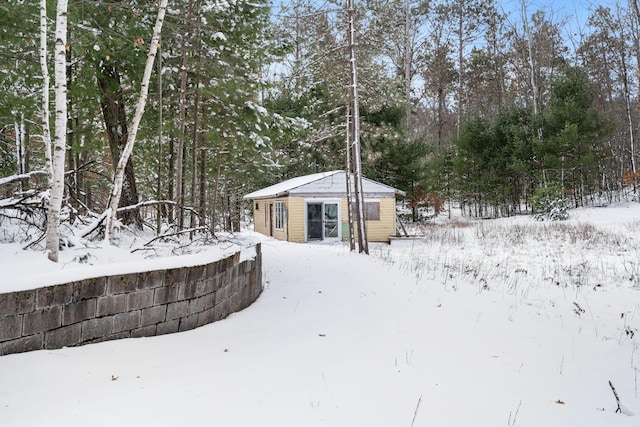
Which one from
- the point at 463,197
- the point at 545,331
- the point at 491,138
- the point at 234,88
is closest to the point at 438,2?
the point at 491,138

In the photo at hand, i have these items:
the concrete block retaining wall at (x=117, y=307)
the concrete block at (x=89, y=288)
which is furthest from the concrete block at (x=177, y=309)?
the concrete block at (x=89, y=288)

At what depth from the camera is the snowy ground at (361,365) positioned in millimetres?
2564

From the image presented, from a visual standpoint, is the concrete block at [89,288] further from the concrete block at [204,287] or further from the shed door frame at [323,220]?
the shed door frame at [323,220]

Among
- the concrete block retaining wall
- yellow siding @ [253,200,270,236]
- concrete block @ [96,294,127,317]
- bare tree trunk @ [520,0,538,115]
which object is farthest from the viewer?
bare tree trunk @ [520,0,538,115]

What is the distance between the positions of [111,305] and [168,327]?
640 mm

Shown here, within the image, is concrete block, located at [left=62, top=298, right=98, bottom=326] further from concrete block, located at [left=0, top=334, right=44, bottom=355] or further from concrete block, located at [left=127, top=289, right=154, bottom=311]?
concrete block, located at [left=127, top=289, right=154, bottom=311]

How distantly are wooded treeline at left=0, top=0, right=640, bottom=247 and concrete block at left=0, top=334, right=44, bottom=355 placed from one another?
7.38 feet

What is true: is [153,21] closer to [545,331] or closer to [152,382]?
[152,382]

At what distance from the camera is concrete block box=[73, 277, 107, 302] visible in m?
3.06

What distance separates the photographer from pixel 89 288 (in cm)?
314

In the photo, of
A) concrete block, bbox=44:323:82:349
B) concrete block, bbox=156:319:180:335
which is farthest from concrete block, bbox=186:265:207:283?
concrete block, bbox=44:323:82:349

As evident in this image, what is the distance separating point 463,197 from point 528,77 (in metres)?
8.39

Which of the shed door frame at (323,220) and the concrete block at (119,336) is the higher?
the shed door frame at (323,220)

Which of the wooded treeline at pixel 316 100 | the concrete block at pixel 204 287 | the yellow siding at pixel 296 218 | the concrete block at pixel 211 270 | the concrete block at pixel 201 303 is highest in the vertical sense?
the wooded treeline at pixel 316 100
